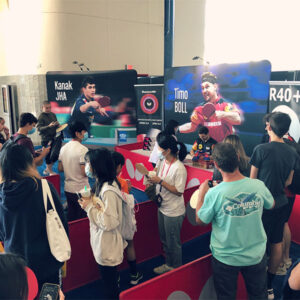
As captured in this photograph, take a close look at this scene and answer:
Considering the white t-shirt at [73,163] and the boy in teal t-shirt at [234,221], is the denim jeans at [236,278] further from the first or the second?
the white t-shirt at [73,163]

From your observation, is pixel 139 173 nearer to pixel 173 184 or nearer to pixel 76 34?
pixel 173 184

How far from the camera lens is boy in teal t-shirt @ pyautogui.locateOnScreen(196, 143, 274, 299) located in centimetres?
181

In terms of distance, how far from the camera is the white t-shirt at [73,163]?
3254mm

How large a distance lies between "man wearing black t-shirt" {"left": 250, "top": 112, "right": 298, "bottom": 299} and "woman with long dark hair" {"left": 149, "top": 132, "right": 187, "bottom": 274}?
26.1 inches

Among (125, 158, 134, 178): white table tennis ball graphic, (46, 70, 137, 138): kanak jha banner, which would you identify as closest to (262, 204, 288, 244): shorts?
(125, 158, 134, 178): white table tennis ball graphic

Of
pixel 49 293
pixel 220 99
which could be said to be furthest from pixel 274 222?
pixel 220 99

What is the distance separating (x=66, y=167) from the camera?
3.32 metres

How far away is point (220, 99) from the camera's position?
5426mm

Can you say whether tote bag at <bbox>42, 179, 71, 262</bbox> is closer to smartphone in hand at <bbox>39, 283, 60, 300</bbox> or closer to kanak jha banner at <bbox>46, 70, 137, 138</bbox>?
smartphone in hand at <bbox>39, 283, 60, 300</bbox>

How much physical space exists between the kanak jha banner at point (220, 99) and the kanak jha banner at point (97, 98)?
1436 mm

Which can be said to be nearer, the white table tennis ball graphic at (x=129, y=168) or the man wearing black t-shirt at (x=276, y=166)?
the man wearing black t-shirt at (x=276, y=166)

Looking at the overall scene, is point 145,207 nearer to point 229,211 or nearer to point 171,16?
point 229,211

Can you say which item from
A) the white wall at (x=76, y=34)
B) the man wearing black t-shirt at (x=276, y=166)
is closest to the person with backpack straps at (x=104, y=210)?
the man wearing black t-shirt at (x=276, y=166)

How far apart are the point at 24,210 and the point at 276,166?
1894 mm
